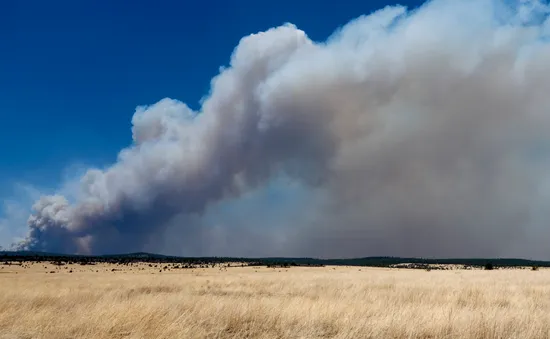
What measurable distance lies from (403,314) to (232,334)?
14.0ft

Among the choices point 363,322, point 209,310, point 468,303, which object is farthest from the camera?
point 468,303

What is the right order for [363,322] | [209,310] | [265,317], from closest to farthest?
[363,322]
[265,317]
[209,310]

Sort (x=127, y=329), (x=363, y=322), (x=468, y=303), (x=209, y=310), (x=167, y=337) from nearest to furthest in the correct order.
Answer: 1. (x=167, y=337)
2. (x=127, y=329)
3. (x=363, y=322)
4. (x=209, y=310)
5. (x=468, y=303)

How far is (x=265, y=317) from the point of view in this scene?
9797 millimetres

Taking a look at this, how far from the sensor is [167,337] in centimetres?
733

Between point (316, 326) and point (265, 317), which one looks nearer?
point (316, 326)

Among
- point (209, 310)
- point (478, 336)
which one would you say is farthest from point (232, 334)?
point (478, 336)

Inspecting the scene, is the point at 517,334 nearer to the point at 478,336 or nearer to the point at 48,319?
the point at 478,336

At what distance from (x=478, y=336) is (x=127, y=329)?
662 centimetres

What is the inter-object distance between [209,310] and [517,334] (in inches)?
269

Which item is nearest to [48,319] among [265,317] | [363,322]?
[265,317]

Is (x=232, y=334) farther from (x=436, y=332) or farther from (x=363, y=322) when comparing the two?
(x=436, y=332)

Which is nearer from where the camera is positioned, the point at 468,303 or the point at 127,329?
the point at 127,329

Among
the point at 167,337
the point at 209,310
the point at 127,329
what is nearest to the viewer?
the point at 167,337
